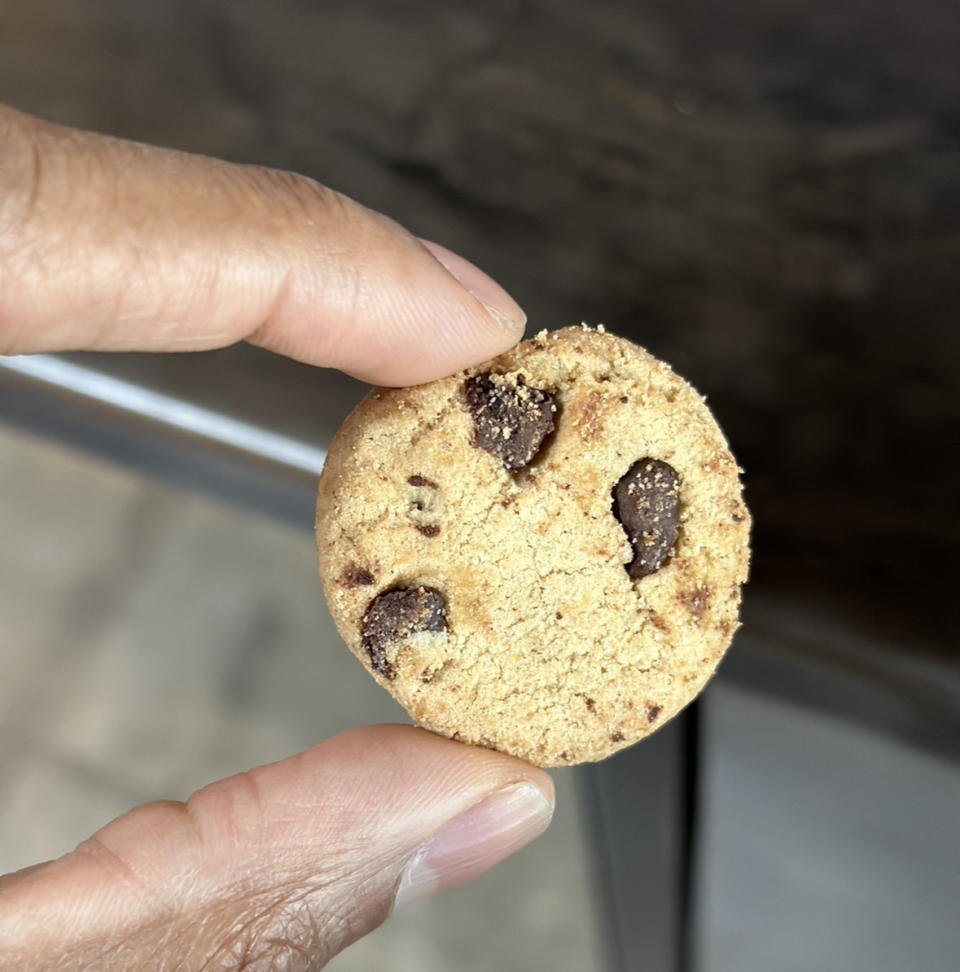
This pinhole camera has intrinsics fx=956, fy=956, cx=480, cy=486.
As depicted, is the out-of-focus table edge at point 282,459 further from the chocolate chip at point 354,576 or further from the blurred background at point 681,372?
the chocolate chip at point 354,576

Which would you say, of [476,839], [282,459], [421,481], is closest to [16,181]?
[421,481]

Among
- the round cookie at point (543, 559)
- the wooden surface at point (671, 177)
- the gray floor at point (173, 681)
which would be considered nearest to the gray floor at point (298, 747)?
the gray floor at point (173, 681)

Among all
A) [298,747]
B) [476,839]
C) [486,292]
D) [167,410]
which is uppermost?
[486,292]

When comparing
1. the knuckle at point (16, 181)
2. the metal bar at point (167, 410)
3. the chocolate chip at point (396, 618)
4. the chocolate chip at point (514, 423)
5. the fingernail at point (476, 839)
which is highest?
the knuckle at point (16, 181)

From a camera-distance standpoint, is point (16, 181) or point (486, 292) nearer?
point (16, 181)

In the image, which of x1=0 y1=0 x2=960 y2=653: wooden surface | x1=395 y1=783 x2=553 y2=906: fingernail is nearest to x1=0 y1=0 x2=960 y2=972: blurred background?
x1=0 y1=0 x2=960 y2=653: wooden surface

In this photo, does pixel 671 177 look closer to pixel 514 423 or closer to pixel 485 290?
pixel 485 290

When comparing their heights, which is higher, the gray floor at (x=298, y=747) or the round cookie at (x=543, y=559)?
the round cookie at (x=543, y=559)

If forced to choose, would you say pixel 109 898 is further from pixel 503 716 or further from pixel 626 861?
pixel 626 861
